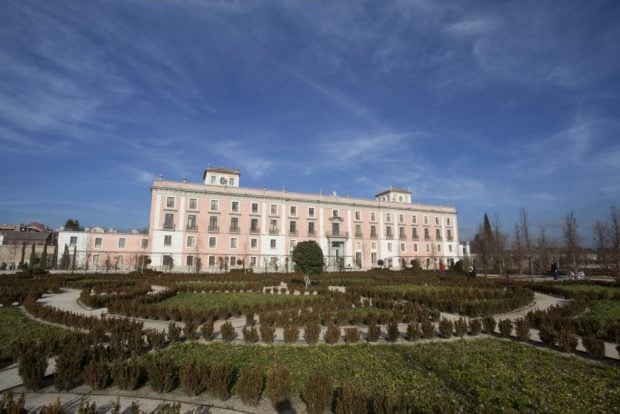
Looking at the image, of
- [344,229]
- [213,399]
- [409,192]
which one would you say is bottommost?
[213,399]

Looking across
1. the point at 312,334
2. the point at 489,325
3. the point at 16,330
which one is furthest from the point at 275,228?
the point at 312,334

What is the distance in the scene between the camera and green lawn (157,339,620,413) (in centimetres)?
480

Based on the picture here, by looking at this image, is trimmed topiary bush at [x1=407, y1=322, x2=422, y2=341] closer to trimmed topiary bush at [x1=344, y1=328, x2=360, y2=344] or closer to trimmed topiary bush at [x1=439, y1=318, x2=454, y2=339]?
trimmed topiary bush at [x1=439, y1=318, x2=454, y2=339]

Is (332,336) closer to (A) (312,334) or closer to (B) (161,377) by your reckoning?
(A) (312,334)

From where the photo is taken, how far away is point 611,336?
8.25 m

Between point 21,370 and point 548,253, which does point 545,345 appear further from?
point 548,253

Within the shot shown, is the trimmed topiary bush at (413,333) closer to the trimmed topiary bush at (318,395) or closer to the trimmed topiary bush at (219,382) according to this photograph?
the trimmed topiary bush at (318,395)

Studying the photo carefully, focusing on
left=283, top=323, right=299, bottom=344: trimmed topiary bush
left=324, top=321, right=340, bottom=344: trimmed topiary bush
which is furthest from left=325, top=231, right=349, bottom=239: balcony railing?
left=283, top=323, right=299, bottom=344: trimmed topiary bush

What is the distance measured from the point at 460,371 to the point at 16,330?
11204mm

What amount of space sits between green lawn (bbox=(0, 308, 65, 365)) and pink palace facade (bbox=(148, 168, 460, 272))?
2318 centimetres

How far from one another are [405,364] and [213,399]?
362cm

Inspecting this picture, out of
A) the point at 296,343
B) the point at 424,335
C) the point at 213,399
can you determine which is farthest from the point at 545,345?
the point at 213,399

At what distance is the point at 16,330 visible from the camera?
29.6 ft

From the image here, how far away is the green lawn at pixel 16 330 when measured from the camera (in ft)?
23.8
